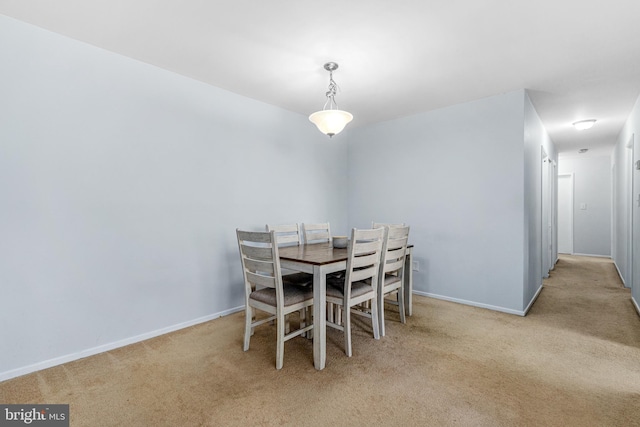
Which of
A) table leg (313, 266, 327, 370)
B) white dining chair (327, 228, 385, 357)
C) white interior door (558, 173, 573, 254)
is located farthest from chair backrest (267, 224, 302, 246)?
white interior door (558, 173, 573, 254)

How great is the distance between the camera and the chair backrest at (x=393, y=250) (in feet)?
8.02

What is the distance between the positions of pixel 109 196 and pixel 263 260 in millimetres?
1363

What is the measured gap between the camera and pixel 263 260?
6.72 feet

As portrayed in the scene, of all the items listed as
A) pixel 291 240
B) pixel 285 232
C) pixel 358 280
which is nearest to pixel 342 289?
pixel 358 280

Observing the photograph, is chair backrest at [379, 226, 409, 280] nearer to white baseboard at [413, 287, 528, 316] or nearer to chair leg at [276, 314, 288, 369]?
chair leg at [276, 314, 288, 369]

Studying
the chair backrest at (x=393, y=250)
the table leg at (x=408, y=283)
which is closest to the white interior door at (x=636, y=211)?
the table leg at (x=408, y=283)

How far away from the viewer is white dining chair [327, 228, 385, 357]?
212 centimetres

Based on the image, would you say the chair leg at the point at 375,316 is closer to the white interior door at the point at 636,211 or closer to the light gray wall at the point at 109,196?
the light gray wall at the point at 109,196

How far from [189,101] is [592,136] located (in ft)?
20.2

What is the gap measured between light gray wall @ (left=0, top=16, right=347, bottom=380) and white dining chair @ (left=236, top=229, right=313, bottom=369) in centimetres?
90

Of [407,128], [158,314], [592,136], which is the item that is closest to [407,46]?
[407,128]

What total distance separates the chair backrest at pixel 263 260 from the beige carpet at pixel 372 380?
1.85 feet

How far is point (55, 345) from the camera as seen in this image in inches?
80.7

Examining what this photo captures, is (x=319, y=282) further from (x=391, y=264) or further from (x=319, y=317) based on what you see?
(x=391, y=264)
